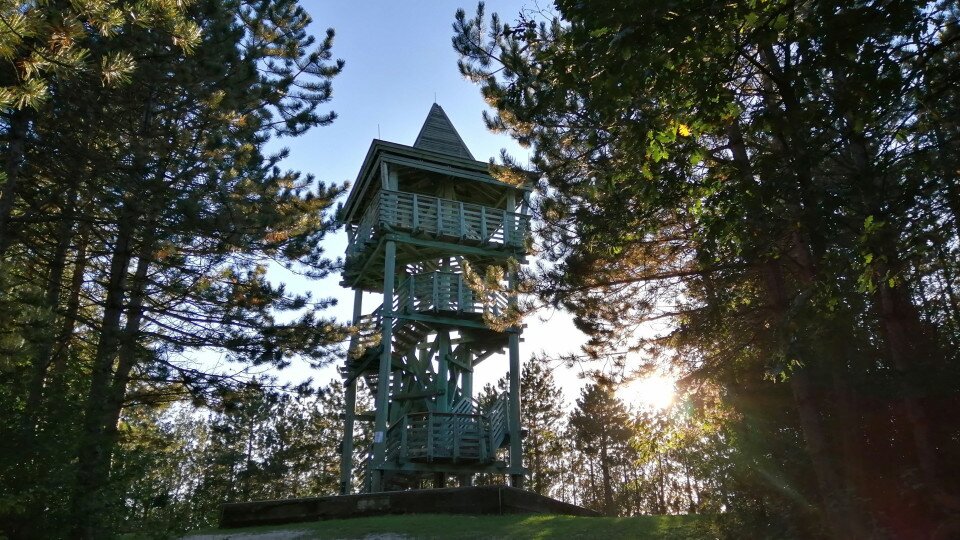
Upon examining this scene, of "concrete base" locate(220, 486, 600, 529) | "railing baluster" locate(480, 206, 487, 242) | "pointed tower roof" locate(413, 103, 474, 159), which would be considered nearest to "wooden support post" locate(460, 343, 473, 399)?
"railing baluster" locate(480, 206, 487, 242)

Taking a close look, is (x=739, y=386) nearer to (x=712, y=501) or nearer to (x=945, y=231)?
(x=712, y=501)

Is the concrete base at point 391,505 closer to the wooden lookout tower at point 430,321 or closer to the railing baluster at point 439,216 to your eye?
the wooden lookout tower at point 430,321

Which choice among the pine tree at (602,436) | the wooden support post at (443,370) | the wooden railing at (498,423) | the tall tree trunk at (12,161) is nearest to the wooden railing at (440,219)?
the wooden support post at (443,370)

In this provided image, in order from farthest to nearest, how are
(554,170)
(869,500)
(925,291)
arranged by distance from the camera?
(925,291)
(554,170)
(869,500)

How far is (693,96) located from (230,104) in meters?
7.96

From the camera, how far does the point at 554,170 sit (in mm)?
10703

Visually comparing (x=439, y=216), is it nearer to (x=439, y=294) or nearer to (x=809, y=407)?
(x=439, y=294)

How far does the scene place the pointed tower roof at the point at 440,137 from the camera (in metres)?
21.6

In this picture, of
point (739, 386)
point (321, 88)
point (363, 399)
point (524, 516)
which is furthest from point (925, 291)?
point (363, 399)

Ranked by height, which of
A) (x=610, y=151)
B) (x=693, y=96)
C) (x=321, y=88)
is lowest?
(x=693, y=96)

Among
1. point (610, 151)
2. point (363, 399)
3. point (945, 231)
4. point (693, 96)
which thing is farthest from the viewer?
point (363, 399)

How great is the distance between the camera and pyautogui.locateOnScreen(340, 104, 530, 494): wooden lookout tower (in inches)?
703

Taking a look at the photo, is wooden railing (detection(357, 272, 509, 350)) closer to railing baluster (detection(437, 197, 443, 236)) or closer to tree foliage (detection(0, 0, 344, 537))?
railing baluster (detection(437, 197, 443, 236))

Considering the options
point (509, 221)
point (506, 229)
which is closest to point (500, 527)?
point (506, 229)
